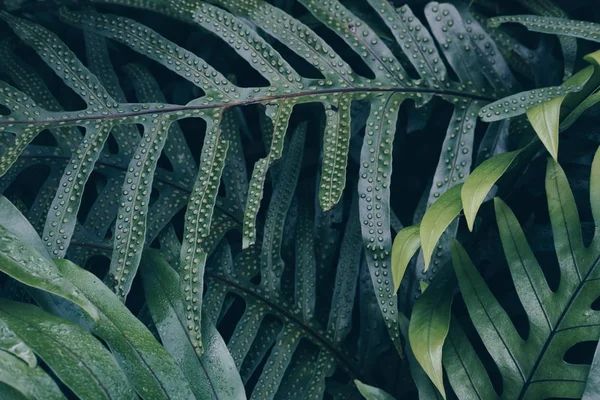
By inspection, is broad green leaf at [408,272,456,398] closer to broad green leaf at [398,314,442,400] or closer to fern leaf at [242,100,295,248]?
broad green leaf at [398,314,442,400]

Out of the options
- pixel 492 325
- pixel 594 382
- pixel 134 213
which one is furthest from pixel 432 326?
pixel 134 213

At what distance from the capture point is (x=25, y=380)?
0.64 meters

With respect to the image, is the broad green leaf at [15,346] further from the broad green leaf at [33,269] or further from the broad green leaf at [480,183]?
the broad green leaf at [480,183]

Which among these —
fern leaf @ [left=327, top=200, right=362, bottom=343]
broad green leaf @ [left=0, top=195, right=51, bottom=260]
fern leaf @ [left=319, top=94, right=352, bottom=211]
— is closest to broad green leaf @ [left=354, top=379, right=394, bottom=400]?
fern leaf @ [left=327, top=200, right=362, bottom=343]

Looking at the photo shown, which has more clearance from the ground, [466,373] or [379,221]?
[379,221]

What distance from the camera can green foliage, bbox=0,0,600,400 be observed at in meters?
0.81

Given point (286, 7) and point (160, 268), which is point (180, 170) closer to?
point (160, 268)

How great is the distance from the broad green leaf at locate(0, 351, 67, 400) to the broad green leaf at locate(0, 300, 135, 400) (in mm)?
34

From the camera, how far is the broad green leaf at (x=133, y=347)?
0.78 meters

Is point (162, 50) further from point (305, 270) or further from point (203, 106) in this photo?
point (305, 270)

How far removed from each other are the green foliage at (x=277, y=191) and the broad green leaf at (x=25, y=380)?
4cm

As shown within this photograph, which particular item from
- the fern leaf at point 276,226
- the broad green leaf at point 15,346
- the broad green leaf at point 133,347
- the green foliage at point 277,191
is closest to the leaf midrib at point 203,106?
the green foliage at point 277,191

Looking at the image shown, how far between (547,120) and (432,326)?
29 centimetres

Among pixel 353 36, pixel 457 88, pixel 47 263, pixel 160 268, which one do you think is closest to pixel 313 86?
pixel 353 36
